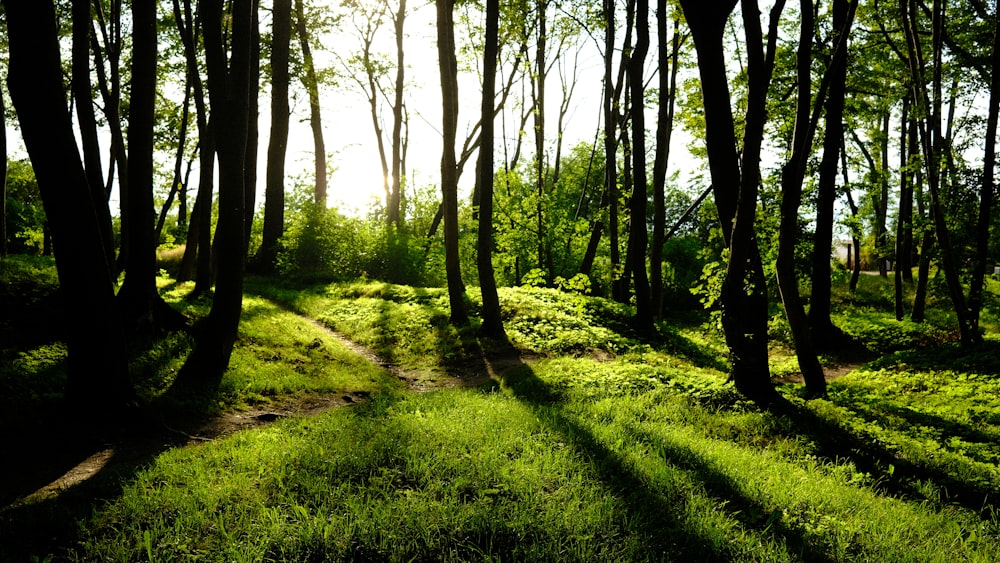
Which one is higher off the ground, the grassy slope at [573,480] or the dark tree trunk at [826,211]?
the dark tree trunk at [826,211]

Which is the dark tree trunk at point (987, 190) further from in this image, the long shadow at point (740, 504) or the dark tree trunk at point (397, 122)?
the dark tree trunk at point (397, 122)

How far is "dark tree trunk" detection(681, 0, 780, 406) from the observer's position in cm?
682

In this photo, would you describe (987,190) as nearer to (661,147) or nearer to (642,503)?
(661,147)

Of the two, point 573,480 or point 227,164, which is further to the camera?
point 227,164

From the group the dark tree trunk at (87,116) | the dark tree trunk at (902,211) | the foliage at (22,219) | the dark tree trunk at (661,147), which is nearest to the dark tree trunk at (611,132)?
the dark tree trunk at (661,147)

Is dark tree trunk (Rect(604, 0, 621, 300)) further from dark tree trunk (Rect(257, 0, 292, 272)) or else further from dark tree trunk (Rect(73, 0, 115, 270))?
dark tree trunk (Rect(73, 0, 115, 270))

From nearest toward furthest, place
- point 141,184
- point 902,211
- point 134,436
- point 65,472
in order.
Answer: point 65,472, point 134,436, point 141,184, point 902,211

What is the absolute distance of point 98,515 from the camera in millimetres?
3543

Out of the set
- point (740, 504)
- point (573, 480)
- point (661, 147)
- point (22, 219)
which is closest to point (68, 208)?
point (573, 480)

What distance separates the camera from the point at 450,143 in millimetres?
12797

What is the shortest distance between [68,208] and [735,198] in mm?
7764

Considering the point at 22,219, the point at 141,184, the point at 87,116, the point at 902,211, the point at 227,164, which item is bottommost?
the point at 141,184

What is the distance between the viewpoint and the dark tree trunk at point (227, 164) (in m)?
7.62

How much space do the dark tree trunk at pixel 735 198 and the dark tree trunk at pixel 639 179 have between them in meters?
6.54
